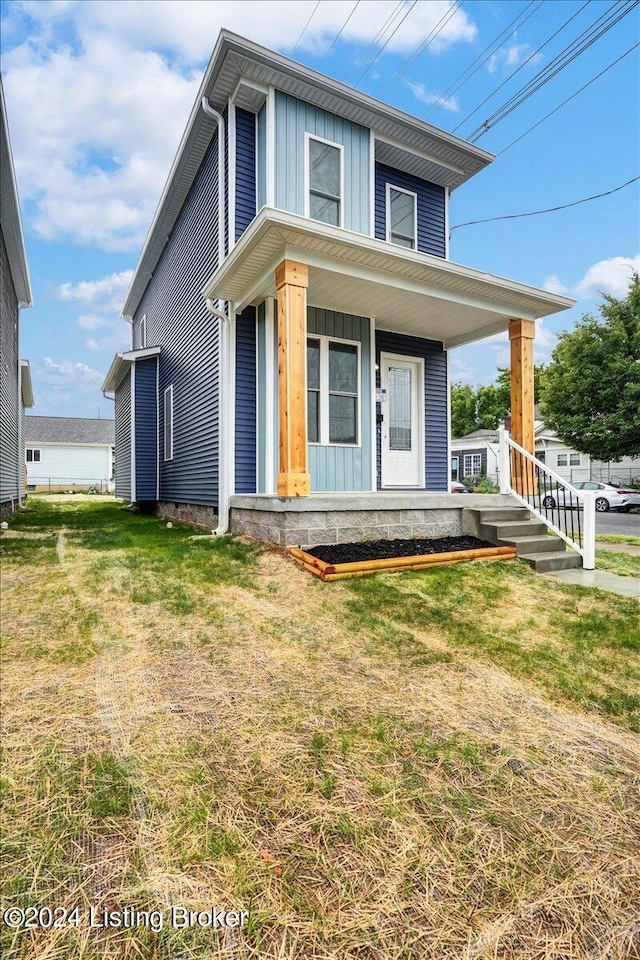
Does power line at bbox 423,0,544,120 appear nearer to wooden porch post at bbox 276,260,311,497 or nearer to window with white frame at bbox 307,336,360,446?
window with white frame at bbox 307,336,360,446

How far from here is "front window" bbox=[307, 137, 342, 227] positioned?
6973 mm

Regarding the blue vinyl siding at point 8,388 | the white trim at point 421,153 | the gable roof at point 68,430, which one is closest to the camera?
the white trim at point 421,153

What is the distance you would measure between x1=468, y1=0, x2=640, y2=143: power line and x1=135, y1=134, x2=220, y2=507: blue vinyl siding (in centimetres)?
633

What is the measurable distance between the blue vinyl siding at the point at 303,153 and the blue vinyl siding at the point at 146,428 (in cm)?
532

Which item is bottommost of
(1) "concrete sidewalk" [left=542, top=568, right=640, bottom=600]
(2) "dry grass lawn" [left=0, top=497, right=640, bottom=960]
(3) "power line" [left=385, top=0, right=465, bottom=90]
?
(2) "dry grass lawn" [left=0, top=497, right=640, bottom=960]

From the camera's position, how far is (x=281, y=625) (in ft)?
10.3

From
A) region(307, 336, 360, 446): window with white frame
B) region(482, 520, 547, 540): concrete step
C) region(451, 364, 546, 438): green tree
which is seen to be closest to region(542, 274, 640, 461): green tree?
region(482, 520, 547, 540): concrete step

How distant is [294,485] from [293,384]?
3.44 feet

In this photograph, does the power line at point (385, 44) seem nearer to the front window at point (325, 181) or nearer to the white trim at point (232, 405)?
the front window at point (325, 181)

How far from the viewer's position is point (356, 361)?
7117 millimetres

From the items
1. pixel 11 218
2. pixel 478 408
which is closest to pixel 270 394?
pixel 11 218

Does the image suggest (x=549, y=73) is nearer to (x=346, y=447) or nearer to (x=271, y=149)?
(x=271, y=149)

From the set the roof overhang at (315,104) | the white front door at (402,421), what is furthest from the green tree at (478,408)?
the white front door at (402,421)

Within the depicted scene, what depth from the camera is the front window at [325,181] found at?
6.97m
